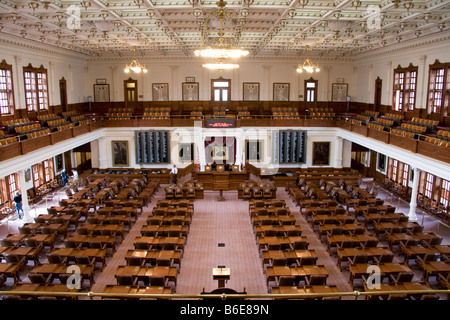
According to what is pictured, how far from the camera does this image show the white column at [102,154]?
27.3 m

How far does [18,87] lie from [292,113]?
66.9ft

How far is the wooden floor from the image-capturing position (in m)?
11.3

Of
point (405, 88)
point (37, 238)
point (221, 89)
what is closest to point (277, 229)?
point (37, 238)

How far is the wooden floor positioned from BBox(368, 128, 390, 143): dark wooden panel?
4.00 m

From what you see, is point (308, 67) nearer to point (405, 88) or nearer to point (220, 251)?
point (405, 88)

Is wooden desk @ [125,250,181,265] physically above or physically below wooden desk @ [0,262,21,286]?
above

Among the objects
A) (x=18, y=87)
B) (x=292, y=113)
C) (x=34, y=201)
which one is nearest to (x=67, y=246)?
(x=34, y=201)

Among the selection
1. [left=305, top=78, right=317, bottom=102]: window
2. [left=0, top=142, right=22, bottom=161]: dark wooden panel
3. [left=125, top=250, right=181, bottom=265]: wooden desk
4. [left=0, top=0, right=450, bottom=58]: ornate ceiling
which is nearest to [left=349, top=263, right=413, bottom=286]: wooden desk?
[left=125, top=250, right=181, bottom=265]: wooden desk

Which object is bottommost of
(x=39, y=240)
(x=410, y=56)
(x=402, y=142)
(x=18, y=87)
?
(x=39, y=240)

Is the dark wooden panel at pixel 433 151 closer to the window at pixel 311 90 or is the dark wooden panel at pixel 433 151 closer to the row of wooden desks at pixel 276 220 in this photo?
the row of wooden desks at pixel 276 220

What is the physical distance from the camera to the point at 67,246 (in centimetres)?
1241

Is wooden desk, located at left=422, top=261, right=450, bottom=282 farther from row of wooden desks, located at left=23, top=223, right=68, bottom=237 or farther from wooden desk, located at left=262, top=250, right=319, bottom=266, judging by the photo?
row of wooden desks, located at left=23, top=223, right=68, bottom=237

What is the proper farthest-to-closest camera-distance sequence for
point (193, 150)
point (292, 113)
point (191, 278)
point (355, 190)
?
point (292, 113) → point (193, 150) → point (355, 190) → point (191, 278)
